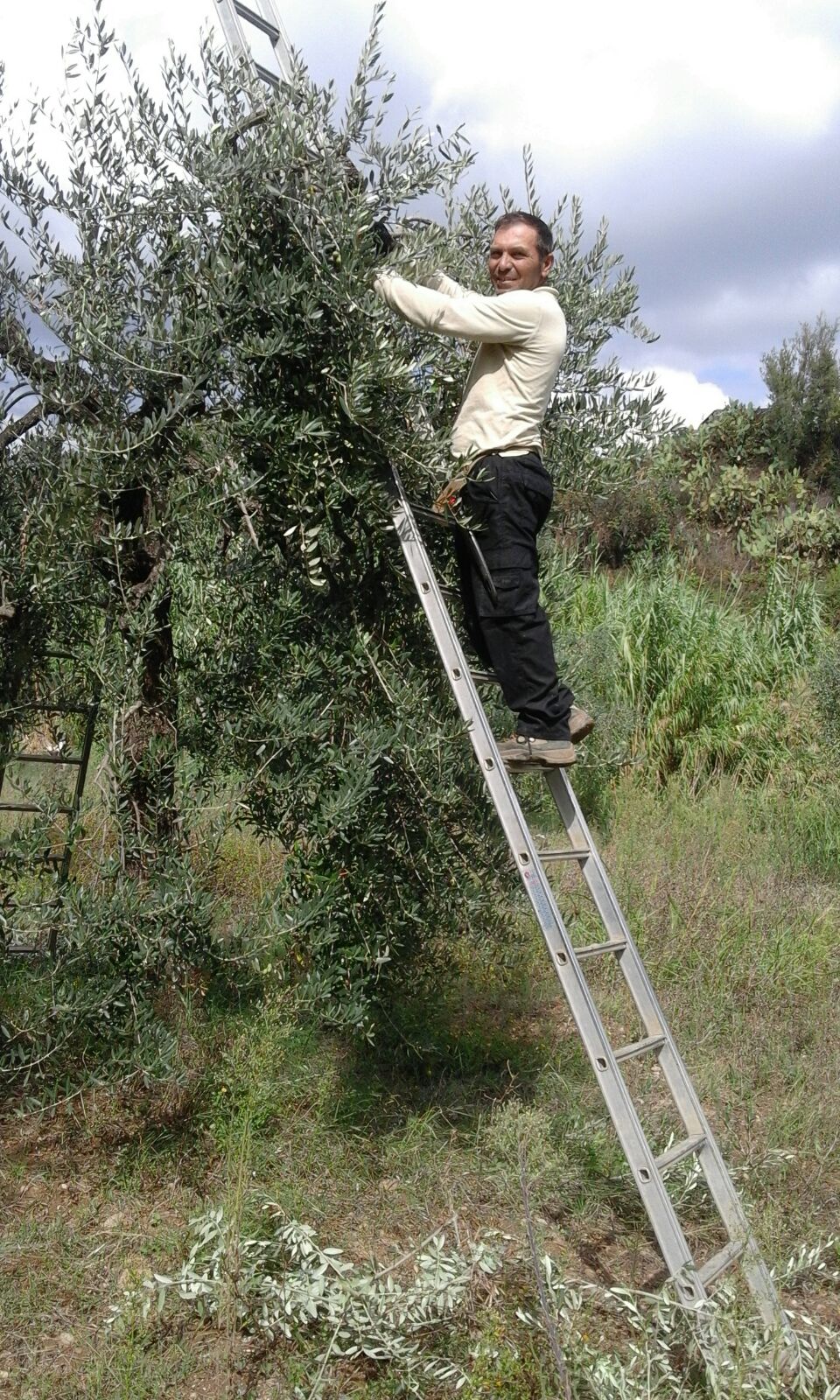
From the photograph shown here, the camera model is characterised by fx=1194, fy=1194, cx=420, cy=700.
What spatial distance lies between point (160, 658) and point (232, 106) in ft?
6.41

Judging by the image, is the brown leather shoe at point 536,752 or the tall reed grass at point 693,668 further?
the tall reed grass at point 693,668

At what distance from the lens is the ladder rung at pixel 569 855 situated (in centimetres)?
418

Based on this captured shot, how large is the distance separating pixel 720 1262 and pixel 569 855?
137 centimetres

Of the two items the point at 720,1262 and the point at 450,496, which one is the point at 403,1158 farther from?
the point at 450,496

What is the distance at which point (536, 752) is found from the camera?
422 centimetres

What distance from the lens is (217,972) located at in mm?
4496

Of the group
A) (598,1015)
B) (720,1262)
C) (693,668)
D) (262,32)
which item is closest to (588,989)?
(598,1015)

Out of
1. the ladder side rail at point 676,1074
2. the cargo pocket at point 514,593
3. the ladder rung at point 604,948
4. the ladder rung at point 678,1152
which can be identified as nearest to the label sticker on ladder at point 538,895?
the ladder rung at point 604,948

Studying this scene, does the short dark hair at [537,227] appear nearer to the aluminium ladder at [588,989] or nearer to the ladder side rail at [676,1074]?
the aluminium ladder at [588,989]

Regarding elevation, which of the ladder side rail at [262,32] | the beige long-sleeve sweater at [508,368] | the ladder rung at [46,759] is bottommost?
the ladder rung at [46,759]

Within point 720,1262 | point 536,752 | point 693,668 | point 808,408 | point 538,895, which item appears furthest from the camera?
point 808,408

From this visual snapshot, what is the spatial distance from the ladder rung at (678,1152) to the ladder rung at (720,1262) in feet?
0.97

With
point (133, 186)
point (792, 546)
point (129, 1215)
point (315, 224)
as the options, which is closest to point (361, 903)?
point (129, 1215)

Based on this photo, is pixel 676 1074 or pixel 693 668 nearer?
pixel 676 1074
